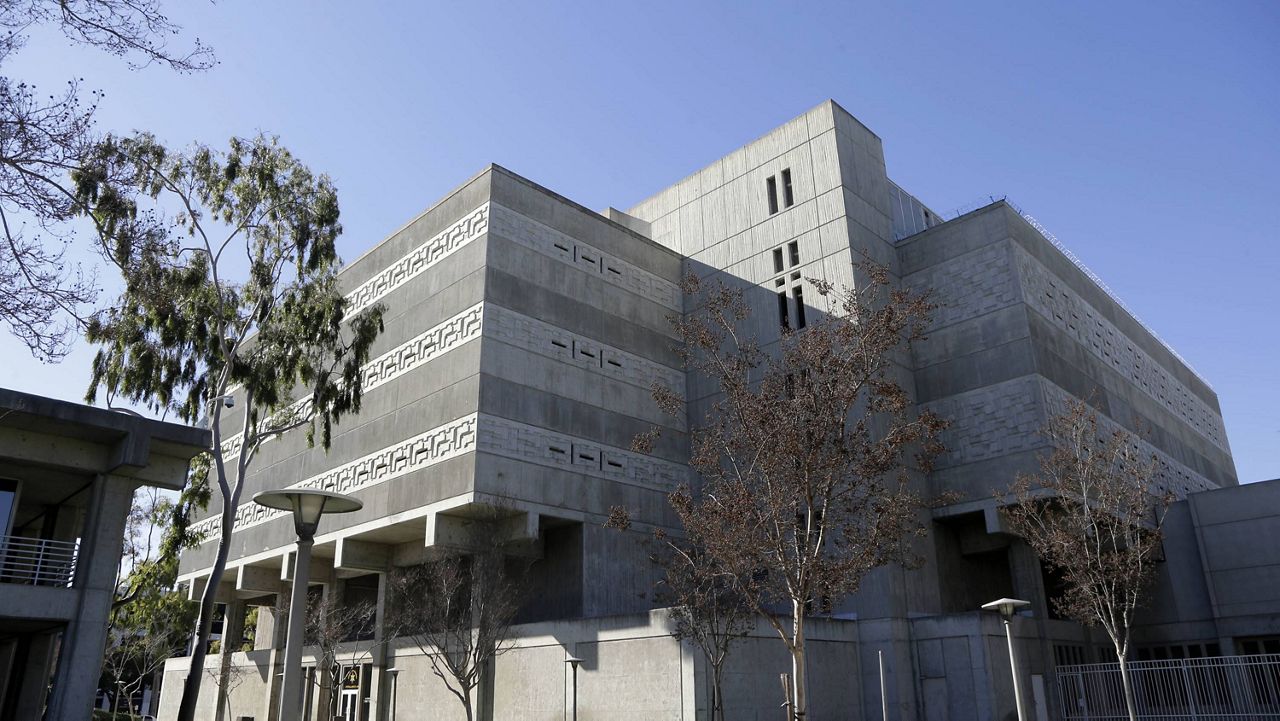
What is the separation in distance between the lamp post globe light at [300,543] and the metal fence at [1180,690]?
950 inches

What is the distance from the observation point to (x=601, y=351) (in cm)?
3462

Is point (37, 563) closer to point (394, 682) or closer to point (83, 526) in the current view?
point (83, 526)

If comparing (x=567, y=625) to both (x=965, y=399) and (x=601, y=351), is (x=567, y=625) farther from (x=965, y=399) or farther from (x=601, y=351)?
(x=965, y=399)

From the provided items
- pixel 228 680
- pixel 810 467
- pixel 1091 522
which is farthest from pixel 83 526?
pixel 228 680

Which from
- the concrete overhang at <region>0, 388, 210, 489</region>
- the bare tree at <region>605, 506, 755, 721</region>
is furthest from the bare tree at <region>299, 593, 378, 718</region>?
the concrete overhang at <region>0, 388, 210, 489</region>

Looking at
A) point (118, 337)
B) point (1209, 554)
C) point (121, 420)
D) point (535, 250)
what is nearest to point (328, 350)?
point (118, 337)

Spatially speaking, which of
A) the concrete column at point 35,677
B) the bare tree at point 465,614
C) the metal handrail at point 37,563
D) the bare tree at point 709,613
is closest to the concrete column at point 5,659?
the concrete column at point 35,677

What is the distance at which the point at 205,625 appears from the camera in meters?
25.1

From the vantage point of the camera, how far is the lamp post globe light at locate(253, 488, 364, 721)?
1330cm

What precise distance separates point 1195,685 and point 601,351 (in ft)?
72.8

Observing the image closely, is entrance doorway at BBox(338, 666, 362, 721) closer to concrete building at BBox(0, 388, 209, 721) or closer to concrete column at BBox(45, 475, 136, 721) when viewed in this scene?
concrete building at BBox(0, 388, 209, 721)

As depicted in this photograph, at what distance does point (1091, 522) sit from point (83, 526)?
25.0 meters

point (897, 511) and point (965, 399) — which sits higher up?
point (965, 399)

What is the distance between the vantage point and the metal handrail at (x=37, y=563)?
18047mm
